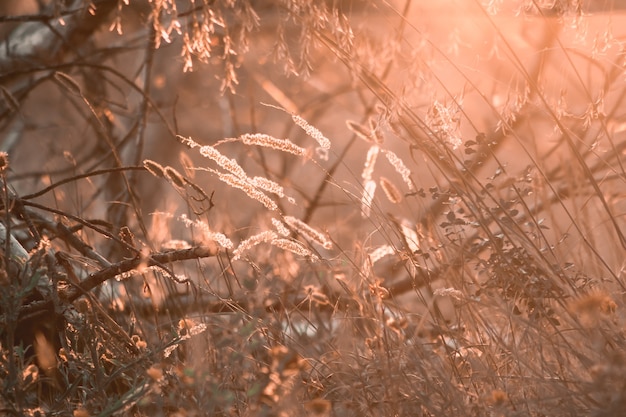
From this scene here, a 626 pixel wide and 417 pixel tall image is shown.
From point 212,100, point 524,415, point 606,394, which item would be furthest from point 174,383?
point 212,100

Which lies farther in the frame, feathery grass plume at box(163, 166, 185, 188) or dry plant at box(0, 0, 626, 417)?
feathery grass plume at box(163, 166, 185, 188)

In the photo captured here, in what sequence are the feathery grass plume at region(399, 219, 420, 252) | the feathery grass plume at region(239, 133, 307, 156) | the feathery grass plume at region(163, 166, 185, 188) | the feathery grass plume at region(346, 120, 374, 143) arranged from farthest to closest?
the feathery grass plume at region(346, 120, 374, 143)
the feathery grass plume at region(399, 219, 420, 252)
the feathery grass plume at region(239, 133, 307, 156)
the feathery grass plume at region(163, 166, 185, 188)

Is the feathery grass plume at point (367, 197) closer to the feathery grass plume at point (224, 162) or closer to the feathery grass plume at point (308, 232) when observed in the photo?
the feathery grass plume at point (308, 232)

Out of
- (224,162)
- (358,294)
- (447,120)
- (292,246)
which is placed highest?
(224,162)

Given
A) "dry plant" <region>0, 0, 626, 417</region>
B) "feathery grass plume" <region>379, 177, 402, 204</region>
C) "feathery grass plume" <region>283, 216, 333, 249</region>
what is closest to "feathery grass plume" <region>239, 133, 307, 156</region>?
"dry plant" <region>0, 0, 626, 417</region>

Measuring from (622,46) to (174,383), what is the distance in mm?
1270

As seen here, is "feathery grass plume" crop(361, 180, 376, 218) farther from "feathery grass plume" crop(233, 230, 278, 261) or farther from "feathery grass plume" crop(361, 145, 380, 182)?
"feathery grass plume" crop(233, 230, 278, 261)

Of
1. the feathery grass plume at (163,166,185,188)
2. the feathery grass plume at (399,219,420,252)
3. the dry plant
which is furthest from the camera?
the feathery grass plume at (399,219,420,252)

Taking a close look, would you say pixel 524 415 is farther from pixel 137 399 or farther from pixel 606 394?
pixel 137 399

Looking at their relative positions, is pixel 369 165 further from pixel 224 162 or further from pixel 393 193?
pixel 224 162

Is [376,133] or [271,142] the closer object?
[271,142]

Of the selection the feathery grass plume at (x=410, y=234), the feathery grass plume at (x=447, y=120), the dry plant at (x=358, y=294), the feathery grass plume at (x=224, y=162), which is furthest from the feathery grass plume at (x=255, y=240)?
the feathery grass plume at (x=447, y=120)

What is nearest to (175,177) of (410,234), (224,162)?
(224,162)

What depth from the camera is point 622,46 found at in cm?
196
